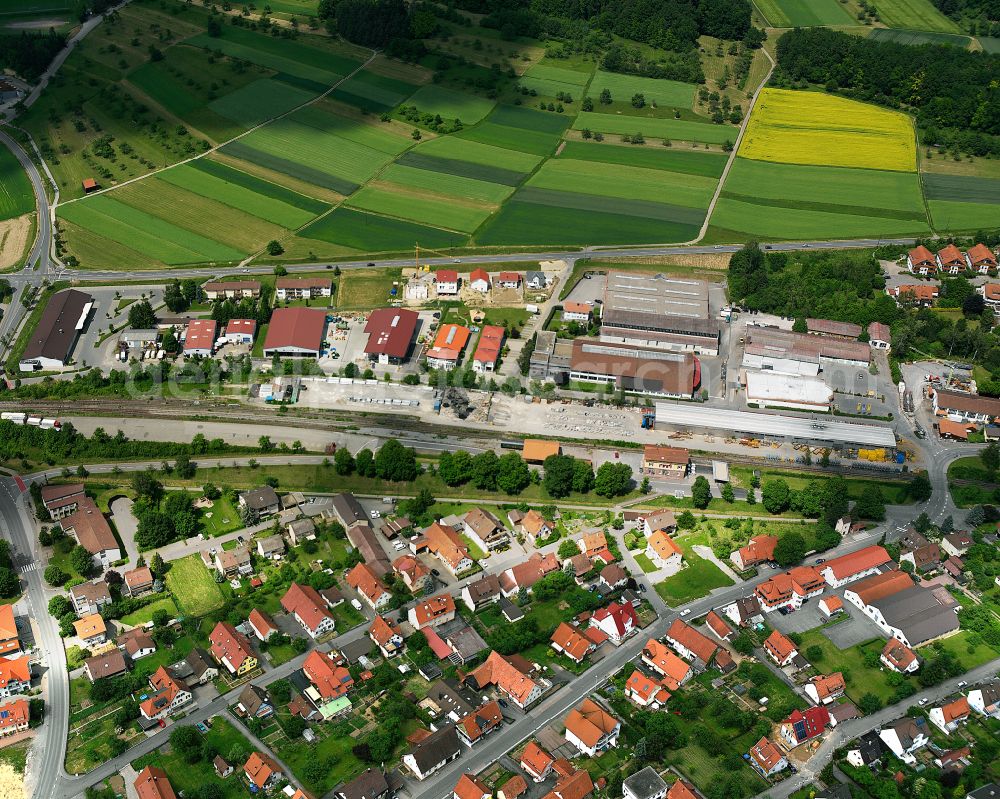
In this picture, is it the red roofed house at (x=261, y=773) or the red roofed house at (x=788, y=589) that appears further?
the red roofed house at (x=788, y=589)

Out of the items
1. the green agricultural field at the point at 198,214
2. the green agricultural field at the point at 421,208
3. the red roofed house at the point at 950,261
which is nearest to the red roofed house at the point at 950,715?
the red roofed house at the point at 950,261

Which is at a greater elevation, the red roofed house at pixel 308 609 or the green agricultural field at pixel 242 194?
the green agricultural field at pixel 242 194

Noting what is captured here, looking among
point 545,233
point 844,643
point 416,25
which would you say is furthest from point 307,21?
point 844,643

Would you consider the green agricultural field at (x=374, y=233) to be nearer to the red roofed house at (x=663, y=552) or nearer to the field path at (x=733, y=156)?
the field path at (x=733, y=156)

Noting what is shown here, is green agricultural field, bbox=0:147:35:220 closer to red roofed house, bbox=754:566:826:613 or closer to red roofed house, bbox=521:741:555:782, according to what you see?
red roofed house, bbox=521:741:555:782

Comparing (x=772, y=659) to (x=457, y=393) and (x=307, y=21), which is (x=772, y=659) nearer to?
(x=457, y=393)

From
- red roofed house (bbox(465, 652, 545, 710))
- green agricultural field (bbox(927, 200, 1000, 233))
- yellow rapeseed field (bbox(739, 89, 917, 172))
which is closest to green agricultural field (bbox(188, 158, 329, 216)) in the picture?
yellow rapeseed field (bbox(739, 89, 917, 172))

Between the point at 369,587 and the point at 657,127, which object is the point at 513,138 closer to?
the point at 657,127
